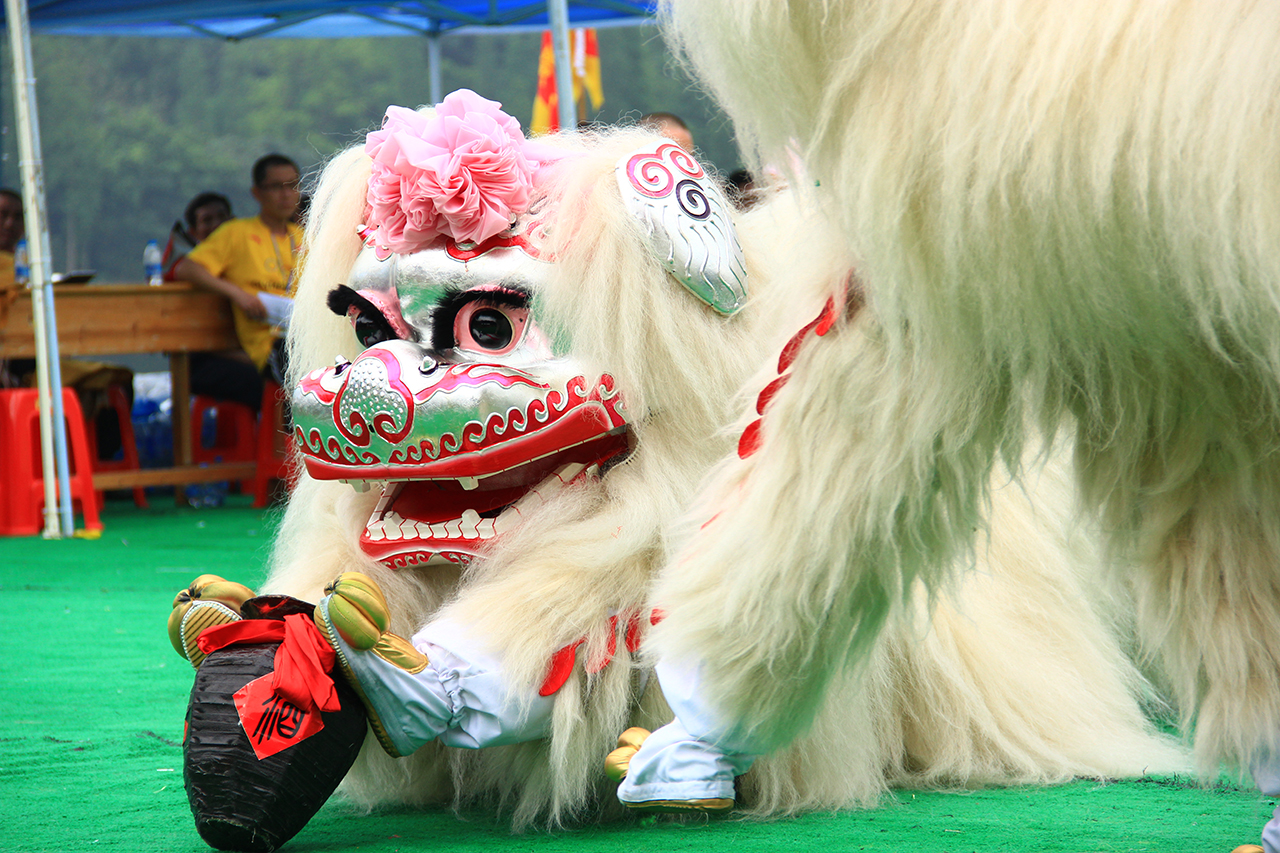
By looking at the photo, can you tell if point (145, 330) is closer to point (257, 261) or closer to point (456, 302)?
point (257, 261)

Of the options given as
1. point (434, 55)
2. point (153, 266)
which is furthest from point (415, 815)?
point (434, 55)

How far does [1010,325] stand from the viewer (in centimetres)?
102

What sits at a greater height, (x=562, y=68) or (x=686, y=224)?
(x=562, y=68)

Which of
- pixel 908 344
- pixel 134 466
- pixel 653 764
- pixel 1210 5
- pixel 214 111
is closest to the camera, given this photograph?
pixel 1210 5

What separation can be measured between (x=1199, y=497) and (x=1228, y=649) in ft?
0.43

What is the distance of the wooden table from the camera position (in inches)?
197

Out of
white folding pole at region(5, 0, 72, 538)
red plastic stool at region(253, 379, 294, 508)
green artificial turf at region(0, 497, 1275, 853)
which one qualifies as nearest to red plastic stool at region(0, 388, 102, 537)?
white folding pole at region(5, 0, 72, 538)

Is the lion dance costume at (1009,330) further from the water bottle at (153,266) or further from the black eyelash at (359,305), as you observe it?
the water bottle at (153,266)

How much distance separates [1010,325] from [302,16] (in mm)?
5772

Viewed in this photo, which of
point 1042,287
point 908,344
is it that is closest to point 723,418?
point 908,344

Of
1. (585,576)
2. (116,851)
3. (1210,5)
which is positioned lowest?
(116,851)

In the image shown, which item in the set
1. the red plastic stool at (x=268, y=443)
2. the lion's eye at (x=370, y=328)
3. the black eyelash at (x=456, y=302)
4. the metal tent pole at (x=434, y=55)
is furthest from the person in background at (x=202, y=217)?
the black eyelash at (x=456, y=302)

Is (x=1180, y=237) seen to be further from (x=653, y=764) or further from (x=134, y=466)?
(x=134, y=466)

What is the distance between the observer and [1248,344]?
976mm
